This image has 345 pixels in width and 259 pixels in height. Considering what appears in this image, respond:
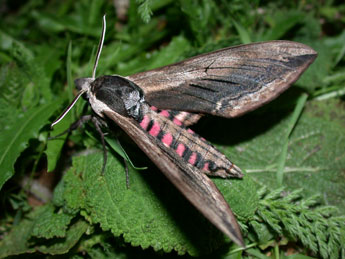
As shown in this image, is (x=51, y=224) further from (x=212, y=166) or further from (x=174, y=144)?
(x=212, y=166)

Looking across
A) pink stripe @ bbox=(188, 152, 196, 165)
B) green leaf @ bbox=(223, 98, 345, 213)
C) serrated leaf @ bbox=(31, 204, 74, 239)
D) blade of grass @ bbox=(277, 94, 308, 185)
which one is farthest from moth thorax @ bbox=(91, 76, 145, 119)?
blade of grass @ bbox=(277, 94, 308, 185)

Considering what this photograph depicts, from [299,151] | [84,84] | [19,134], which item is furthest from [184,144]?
[19,134]

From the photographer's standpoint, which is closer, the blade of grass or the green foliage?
the green foliage

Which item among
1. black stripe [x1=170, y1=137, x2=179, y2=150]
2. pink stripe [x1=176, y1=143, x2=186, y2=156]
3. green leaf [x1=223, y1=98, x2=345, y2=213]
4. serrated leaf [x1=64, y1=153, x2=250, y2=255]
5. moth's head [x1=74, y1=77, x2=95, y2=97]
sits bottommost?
green leaf [x1=223, y1=98, x2=345, y2=213]

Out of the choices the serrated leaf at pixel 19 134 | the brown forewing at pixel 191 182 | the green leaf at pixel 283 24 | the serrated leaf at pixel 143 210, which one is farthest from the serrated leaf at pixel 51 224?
the green leaf at pixel 283 24

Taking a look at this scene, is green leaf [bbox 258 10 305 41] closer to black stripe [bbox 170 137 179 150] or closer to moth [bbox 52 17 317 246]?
moth [bbox 52 17 317 246]

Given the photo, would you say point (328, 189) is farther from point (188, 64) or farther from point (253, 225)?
point (188, 64)
